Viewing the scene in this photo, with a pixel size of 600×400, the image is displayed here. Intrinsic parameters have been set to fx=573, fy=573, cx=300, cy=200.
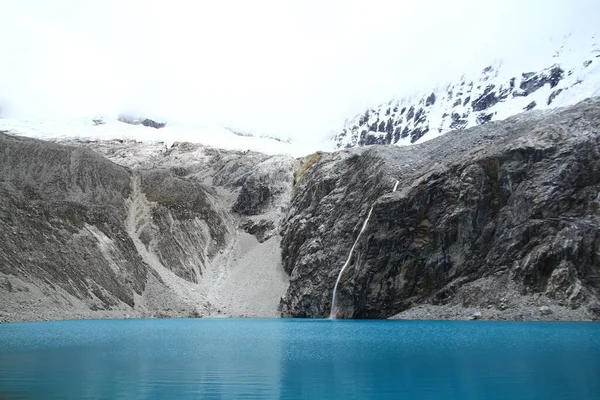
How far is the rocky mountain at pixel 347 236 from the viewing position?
61.0m

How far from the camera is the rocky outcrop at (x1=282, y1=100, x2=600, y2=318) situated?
59.8 meters

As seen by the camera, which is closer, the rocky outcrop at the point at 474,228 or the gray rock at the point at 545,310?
the gray rock at the point at 545,310

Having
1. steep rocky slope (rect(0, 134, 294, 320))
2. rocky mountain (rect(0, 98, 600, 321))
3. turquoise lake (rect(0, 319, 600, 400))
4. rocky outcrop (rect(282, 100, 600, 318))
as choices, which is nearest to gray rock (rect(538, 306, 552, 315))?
rocky mountain (rect(0, 98, 600, 321))

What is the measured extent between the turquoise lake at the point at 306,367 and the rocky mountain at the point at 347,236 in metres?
23.7

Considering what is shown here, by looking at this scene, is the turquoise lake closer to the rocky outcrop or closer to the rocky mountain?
the rocky outcrop

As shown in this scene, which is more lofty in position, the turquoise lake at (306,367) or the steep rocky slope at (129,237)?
the steep rocky slope at (129,237)

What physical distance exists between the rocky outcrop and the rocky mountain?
0.58ft

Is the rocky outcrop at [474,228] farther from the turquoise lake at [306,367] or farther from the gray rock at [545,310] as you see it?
the turquoise lake at [306,367]

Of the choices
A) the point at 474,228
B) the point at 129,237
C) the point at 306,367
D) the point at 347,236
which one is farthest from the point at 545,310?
the point at 129,237

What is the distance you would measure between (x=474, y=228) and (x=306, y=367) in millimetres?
46929

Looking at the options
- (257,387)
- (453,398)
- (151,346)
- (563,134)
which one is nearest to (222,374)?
(257,387)

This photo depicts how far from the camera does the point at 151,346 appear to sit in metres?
34.3

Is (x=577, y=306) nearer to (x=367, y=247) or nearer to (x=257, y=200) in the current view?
(x=367, y=247)

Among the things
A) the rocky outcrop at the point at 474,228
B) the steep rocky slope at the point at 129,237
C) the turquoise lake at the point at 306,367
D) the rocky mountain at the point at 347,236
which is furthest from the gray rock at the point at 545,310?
the steep rocky slope at the point at 129,237
